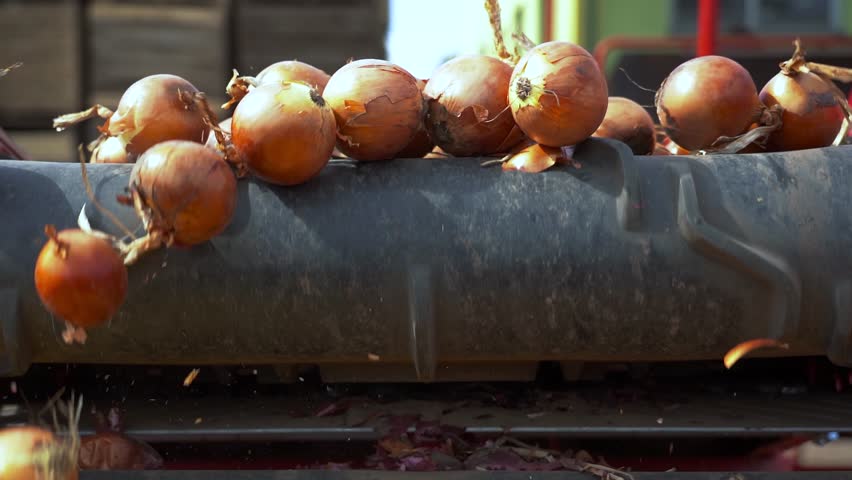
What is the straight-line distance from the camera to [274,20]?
21.3 feet

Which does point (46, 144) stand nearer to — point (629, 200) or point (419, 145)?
point (419, 145)

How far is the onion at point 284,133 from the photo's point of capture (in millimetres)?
1521

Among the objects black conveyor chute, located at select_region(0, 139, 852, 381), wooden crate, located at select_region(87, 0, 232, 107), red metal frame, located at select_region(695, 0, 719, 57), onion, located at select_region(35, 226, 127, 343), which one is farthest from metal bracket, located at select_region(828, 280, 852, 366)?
wooden crate, located at select_region(87, 0, 232, 107)

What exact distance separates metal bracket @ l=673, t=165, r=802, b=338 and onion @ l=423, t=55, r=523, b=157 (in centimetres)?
38

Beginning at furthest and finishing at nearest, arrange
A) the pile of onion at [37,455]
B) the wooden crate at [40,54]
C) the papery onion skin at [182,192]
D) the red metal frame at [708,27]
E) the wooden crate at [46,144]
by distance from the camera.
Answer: the wooden crate at [46,144] → the wooden crate at [40,54] → the red metal frame at [708,27] → the papery onion skin at [182,192] → the pile of onion at [37,455]

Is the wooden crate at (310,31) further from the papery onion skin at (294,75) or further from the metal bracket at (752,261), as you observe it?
the metal bracket at (752,261)

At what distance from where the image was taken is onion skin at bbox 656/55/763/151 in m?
1.79

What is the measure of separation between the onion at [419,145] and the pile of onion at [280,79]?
19cm

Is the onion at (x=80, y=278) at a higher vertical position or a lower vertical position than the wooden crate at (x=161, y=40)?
higher

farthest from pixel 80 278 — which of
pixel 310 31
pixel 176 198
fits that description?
pixel 310 31

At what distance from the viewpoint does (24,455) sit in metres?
1.29

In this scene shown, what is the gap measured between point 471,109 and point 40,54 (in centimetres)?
547

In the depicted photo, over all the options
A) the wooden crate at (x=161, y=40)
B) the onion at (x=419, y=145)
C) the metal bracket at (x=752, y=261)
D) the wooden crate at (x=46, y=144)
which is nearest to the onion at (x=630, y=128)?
the onion at (x=419, y=145)

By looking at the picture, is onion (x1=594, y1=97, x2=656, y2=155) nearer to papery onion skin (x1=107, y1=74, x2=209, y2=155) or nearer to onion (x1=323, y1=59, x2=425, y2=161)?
onion (x1=323, y1=59, x2=425, y2=161)
